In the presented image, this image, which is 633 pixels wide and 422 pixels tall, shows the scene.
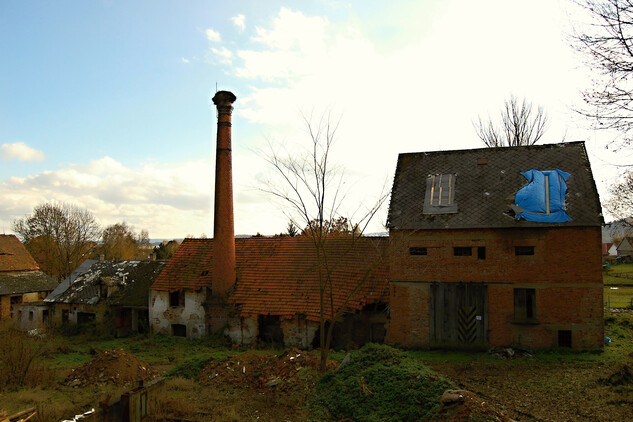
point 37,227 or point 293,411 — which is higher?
point 37,227

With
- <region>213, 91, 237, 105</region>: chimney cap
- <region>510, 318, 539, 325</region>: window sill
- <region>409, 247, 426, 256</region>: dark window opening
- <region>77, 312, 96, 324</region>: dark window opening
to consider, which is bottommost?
<region>77, 312, 96, 324</region>: dark window opening

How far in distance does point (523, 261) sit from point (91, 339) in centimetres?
2315

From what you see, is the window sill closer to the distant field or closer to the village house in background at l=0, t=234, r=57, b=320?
the distant field

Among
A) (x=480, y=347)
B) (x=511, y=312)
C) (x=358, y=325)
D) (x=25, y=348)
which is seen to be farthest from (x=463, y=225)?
(x=25, y=348)

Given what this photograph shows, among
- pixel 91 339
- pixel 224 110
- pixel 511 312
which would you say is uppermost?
pixel 224 110

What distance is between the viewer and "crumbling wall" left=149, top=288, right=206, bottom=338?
2205 cm

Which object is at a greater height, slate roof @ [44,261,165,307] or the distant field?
slate roof @ [44,261,165,307]

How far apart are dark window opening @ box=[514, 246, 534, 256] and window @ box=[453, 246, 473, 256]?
1600 mm

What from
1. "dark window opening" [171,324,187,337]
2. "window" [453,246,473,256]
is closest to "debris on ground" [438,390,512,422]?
"window" [453,246,473,256]

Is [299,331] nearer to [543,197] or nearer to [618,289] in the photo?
[543,197]

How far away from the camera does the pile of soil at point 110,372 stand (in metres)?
13.9

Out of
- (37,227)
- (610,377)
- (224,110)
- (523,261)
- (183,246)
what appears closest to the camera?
(610,377)

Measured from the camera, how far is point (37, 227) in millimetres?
44062

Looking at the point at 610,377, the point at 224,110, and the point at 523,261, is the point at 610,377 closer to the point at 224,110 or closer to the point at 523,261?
the point at 523,261
